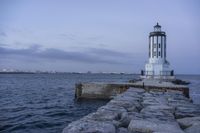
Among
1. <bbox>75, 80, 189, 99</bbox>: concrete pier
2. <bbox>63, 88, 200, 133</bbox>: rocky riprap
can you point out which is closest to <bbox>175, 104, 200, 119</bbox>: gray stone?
<bbox>63, 88, 200, 133</bbox>: rocky riprap

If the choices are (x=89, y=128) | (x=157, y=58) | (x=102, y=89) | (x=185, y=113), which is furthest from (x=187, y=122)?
(x=157, y=58)

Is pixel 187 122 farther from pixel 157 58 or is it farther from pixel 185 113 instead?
pixel 157 58

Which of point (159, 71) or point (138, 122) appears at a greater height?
point (159, 71)

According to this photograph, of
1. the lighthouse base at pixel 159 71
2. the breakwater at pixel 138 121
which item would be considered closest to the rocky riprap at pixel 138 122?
the breakwater at pixel 138 121

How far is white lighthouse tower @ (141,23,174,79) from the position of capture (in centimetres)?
3797

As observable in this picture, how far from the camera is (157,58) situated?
38.7m

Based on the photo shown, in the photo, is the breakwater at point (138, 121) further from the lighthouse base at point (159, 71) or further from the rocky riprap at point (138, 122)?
the lighthouse base at point (159, 71)

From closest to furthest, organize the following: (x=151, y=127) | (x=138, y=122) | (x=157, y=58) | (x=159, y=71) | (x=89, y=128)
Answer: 1. (x=89, y=128)
2. (x=151, y=127)
3. (x=138, y=122)
4. (x=159, y=71)
5. (x=157, y=58)

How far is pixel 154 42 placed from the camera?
39.0 m

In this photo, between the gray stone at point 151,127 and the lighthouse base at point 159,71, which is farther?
the lighthouse base at point 159,71

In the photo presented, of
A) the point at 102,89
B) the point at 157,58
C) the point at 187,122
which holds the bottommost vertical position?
the point at 187,122

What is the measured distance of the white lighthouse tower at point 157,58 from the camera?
125 feet

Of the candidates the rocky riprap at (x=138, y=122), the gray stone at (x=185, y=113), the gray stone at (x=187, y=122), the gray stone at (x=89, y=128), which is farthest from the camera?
the gray stone at (x=185, y=113)

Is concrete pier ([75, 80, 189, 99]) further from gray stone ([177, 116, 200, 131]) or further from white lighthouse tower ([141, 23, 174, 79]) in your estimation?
white lighthouse tower ([141, 23, 174, 79])
